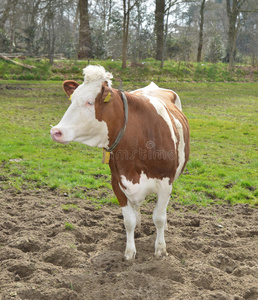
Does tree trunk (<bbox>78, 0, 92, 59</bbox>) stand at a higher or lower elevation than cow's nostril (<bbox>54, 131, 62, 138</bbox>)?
higher

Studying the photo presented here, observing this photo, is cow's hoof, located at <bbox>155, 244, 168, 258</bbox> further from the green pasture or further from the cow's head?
the green pasture

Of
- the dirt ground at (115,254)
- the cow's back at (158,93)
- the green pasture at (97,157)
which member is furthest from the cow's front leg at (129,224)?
the green pasture at (97,157)

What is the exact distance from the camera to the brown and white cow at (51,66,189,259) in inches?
143

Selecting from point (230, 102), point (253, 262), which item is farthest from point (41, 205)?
point (230, 102)

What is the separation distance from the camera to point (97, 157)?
9.40m

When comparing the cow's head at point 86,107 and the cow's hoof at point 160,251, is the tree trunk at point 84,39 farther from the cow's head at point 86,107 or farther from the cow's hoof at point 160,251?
the cow's head at point 86,107

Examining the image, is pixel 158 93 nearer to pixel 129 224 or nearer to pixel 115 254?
pixel 129 224

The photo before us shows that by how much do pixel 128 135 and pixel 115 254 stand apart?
156 centimetres

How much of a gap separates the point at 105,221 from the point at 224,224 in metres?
1.84

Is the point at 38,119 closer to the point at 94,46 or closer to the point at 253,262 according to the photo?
the point at 253,262

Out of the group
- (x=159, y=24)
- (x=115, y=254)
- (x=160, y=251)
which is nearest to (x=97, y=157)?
(x=115, y=254)

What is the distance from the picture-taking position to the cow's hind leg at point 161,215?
4277mm

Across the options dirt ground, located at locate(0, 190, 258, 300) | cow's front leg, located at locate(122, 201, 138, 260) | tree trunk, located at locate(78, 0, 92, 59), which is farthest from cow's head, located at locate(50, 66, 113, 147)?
tree trunk, located at locate(78, 0, 92, 59)

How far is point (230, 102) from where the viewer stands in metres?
20.1
